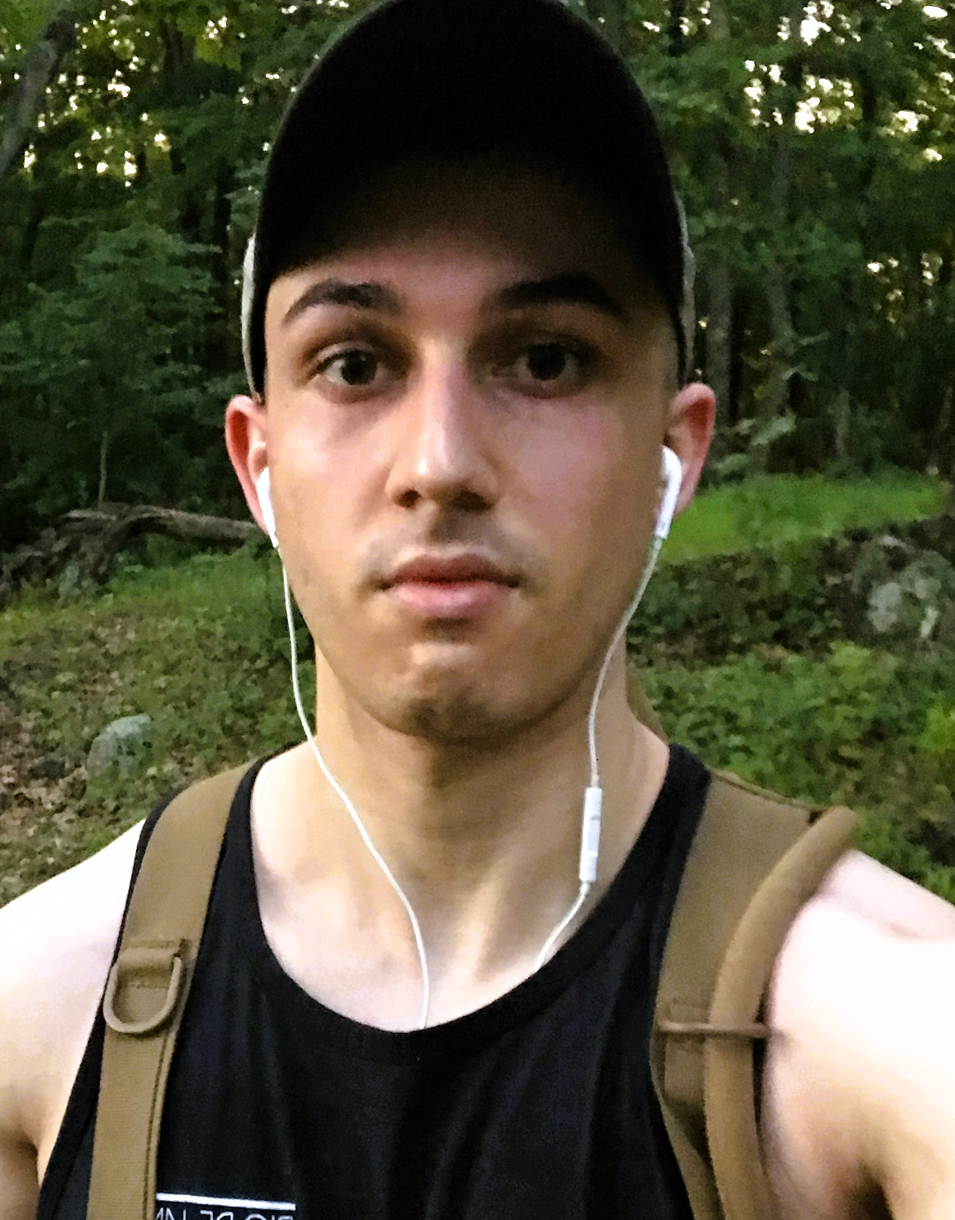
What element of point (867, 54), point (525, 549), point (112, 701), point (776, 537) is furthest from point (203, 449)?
point (867, 54)

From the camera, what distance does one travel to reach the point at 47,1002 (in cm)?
Result: 75

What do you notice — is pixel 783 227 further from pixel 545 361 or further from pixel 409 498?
pixel 409 498

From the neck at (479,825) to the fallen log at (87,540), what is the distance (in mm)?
864

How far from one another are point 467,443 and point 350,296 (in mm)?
136

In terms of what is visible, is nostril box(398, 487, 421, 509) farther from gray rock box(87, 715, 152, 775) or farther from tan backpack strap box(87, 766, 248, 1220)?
gray rock box(87, 715, 152, 775)

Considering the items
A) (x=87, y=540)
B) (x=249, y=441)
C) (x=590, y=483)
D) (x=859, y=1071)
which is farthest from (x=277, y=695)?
(x=859, y=1071)

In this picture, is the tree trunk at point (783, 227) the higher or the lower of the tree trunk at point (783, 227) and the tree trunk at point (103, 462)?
the higher

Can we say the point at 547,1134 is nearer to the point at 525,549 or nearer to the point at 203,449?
the point at 525,549

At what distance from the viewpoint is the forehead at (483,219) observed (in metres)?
0.65

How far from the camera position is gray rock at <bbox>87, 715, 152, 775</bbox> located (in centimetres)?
148

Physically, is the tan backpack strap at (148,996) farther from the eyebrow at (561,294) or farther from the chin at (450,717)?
the eyebrow at (561,294)

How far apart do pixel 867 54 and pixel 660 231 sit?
3.38ft

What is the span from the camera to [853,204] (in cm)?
151

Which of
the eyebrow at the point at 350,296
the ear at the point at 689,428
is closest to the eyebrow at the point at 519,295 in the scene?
the eyebrow at the point at 350,296
